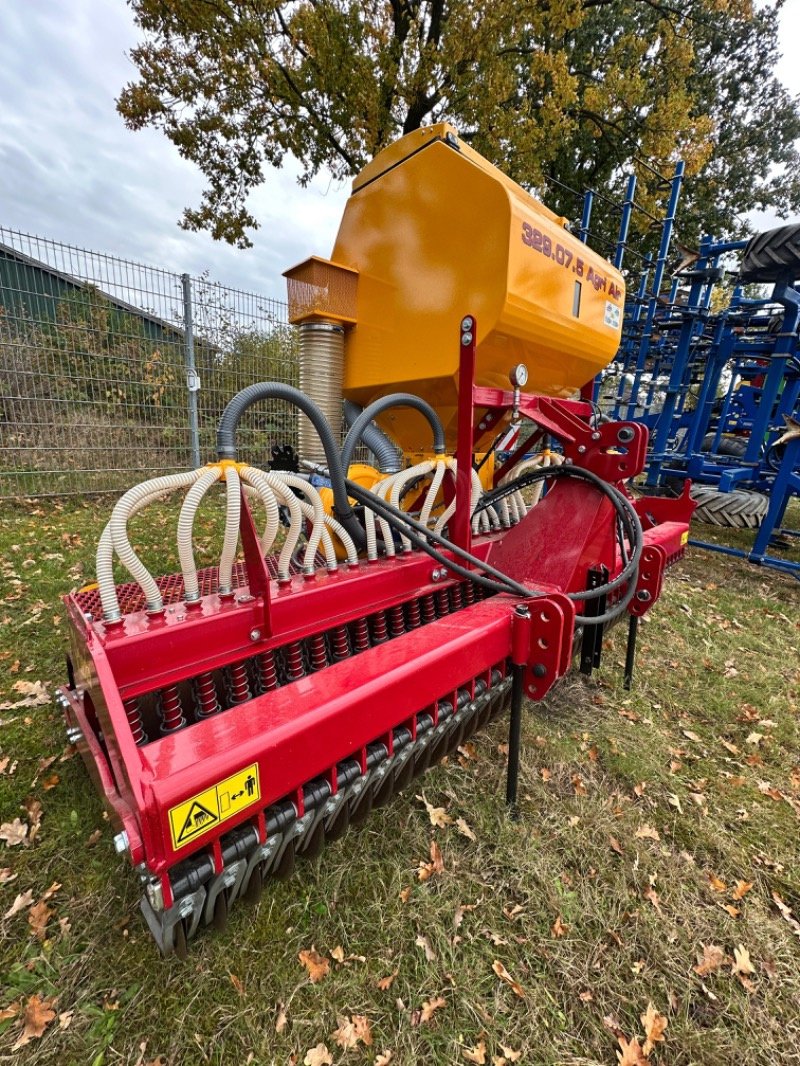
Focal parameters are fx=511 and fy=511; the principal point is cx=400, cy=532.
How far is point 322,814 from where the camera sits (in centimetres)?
126

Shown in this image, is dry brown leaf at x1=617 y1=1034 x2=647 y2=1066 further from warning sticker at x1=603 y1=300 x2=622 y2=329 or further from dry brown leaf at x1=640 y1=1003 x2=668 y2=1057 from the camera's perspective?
warning sticker at x1=603 y1=300 x2=622 y2=329

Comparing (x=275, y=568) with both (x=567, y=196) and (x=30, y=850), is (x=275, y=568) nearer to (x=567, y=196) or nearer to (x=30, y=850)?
(x=30, y=850)

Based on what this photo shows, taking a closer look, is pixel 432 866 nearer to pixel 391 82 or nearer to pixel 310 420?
pixel 310 420

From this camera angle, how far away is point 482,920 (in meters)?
1.67

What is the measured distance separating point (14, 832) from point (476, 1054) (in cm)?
169

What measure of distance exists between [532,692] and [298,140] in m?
10.4

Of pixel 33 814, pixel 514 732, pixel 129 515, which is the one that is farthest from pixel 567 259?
pixel 33 814

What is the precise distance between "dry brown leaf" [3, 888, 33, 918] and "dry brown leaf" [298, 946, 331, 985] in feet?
2.91

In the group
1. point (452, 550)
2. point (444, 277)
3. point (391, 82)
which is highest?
point (391, 82)

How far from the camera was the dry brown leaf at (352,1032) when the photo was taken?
53.1 inches

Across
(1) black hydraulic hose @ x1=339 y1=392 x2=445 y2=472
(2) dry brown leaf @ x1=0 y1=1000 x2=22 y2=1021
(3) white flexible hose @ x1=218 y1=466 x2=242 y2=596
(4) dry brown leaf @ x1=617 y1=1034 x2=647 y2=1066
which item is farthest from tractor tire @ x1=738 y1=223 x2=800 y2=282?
(2) dry brown leaf @ x1=0 y1=1000 x2=22 y2=1021

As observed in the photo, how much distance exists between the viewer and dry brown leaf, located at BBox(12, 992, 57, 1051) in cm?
130

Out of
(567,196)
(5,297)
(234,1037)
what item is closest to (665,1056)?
(234,1037)

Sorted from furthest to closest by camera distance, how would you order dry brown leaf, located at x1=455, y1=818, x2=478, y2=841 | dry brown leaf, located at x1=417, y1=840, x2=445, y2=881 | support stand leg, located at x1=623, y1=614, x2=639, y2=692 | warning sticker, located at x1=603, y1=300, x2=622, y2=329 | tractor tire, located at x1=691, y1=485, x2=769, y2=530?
tractor tire, located at x1=691, y1=485, x2=769, y2=530 → warning sticker, located at x1=603, y1=300, x2=622, y2=329 → support stand leg, located at x1=623, y1=614, x2=639, y2=692 → dry brown leaf, located at x1=455, y1=818, x2=478, y2=841 → dry brown leaf, located at x1=417, y1=840, x2=445, y2=881
